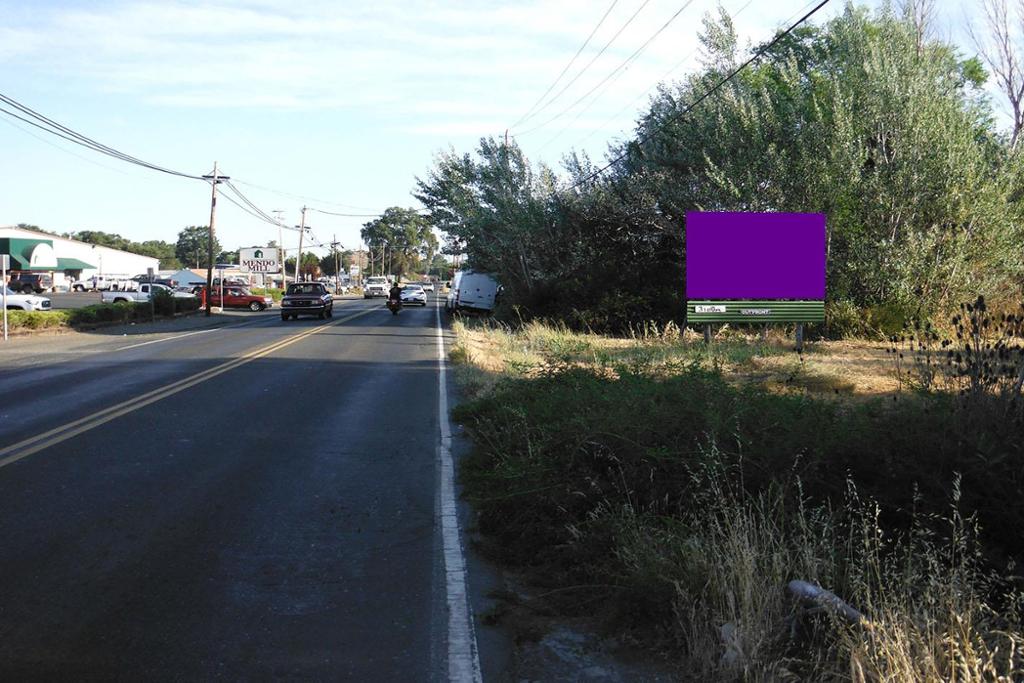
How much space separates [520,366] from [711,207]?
1015 cm

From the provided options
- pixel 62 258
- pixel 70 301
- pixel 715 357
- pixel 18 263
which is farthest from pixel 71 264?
pixel 715 357

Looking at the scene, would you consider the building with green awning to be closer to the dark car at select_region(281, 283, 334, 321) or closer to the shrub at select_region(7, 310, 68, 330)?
the dark car at select_region(281, 283, 334, 321)

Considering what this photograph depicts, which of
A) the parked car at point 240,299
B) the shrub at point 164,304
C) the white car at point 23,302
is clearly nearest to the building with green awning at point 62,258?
the parked car at point 240,299

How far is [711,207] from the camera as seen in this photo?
22.9m

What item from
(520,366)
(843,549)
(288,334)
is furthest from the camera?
(288,334)

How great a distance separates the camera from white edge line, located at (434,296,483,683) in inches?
178

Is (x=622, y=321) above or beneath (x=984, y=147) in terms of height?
beneath

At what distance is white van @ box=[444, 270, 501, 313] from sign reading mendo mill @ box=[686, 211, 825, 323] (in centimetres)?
2784

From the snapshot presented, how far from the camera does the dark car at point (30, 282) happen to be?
81.6 metres

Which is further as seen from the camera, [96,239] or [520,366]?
[96,239]

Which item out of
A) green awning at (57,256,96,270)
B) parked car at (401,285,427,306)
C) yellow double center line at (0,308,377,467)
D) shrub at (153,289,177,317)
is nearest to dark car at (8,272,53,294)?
green awning at (57,256,96,270)

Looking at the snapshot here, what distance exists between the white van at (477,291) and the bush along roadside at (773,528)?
37.7 meters

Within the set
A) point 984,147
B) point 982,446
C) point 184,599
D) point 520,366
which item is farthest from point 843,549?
point 984,147

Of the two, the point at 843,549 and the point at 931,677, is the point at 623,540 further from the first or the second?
the point at 931,677
